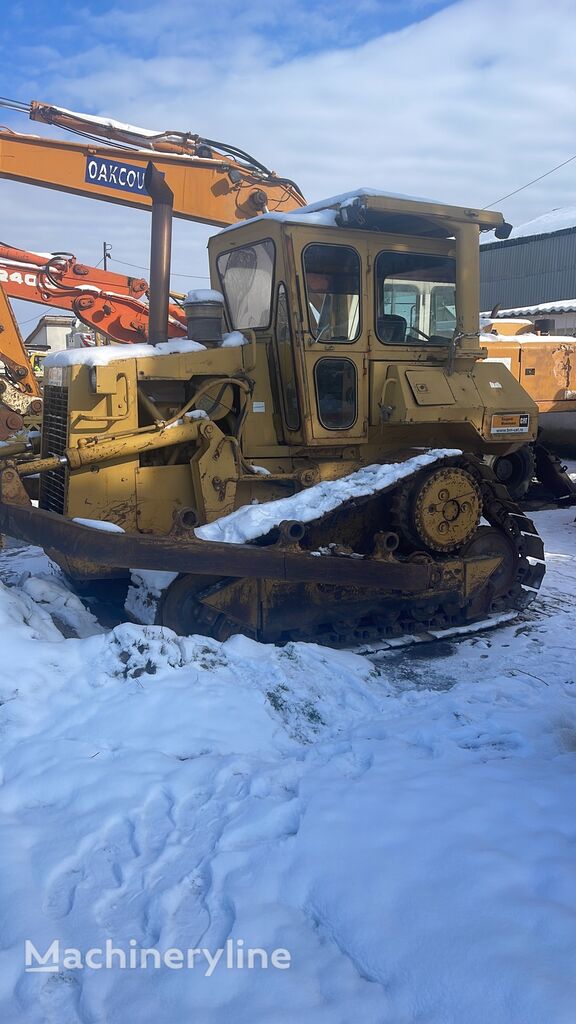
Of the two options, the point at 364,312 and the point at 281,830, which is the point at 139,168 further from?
the point at 281,830

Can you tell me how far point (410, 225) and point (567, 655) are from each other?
337 cm

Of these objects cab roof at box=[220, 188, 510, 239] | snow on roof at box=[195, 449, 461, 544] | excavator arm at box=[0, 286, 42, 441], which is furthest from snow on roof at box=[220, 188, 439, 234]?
excavator arm at box=[0, 286, 42, 441]

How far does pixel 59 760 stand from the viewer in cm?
350

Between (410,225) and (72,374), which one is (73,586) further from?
(410,225)

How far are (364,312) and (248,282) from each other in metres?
0.96

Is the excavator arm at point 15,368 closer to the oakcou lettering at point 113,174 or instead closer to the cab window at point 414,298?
the oakcou lettering at point 113,174

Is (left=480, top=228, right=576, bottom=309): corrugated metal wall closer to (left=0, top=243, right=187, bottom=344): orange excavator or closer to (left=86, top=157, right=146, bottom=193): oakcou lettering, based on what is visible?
(left=0, top=243, right=187, bottom=344): orange excavator

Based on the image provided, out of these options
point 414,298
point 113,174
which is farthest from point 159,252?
point 113,174

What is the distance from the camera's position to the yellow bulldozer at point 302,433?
5.13 metres

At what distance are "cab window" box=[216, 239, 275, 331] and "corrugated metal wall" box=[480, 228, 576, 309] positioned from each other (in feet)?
69.2

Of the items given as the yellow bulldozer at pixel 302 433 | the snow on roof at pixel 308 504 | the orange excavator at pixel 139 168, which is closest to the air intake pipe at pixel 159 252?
the yellow bulldozer at pixel 302 433

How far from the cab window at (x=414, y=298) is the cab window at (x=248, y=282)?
2.62 feet

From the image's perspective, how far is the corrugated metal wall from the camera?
2602 centimetres

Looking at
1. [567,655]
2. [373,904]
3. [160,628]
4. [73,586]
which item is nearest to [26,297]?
[73,586]
